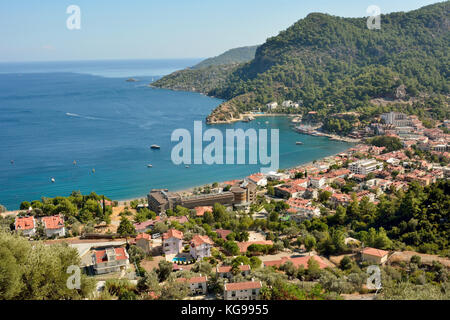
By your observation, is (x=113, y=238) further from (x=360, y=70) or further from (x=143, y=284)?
(x=360, y=70)

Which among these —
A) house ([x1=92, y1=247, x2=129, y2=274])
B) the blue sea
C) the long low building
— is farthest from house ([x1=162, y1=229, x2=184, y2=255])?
the blue sea

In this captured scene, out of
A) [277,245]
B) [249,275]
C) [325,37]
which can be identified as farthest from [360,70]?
[249,275]

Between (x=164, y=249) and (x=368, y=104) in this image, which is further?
(x=368, y=104)

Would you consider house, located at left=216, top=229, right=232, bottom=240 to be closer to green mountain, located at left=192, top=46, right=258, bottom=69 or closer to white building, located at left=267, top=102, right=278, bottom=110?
white building, located at left=267, top=102, right=278, bottom=110

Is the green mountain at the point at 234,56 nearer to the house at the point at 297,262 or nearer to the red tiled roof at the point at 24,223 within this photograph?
the red tiled roof at the point at 24,223

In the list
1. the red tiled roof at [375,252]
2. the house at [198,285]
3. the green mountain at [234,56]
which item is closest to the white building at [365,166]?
the red tiled roof at [375,252]

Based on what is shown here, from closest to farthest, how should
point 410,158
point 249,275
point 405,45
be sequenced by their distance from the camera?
point 249,275 → point 410,158 → point 405,45

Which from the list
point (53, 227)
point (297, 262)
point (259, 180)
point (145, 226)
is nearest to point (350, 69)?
point (259, 180)
